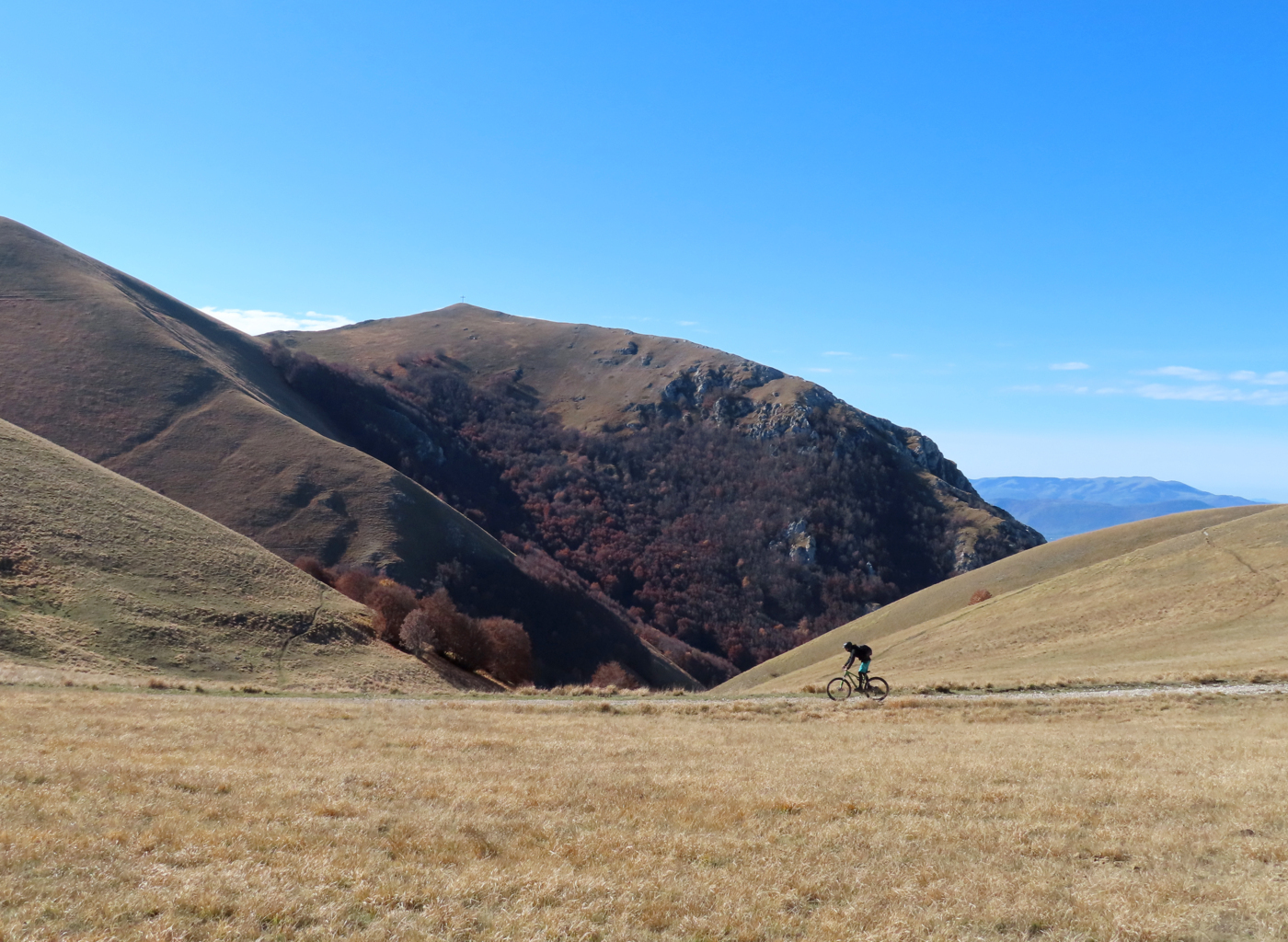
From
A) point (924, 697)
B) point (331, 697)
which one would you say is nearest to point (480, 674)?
point (331, 697)

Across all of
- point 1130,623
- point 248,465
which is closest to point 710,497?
point 248,465

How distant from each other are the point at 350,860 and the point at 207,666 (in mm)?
30700

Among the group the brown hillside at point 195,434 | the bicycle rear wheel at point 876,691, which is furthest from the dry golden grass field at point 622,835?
the brown hillside at point 195,434

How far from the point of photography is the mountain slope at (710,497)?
466 ft

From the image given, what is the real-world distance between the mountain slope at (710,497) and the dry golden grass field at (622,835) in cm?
11705

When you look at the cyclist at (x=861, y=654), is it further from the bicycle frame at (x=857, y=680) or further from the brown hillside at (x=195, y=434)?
the brown hillside at (x=195, y=434)

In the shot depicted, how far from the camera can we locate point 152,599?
38.2m

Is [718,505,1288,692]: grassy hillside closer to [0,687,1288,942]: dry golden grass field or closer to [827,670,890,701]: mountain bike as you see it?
[827,670,890,701]: mountain bike

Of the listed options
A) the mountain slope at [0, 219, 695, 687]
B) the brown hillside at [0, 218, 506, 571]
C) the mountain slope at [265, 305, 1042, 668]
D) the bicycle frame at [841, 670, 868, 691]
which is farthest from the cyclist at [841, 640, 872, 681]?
the mountain slope at [265, 305, 1042, 668]

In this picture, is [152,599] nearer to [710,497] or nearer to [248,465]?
[248,465]

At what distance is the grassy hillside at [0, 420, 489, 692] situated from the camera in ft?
107

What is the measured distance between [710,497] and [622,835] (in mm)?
162659

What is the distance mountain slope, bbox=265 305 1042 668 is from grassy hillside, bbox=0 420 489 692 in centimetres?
8910

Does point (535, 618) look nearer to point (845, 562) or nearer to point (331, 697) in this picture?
point (331, 697)
